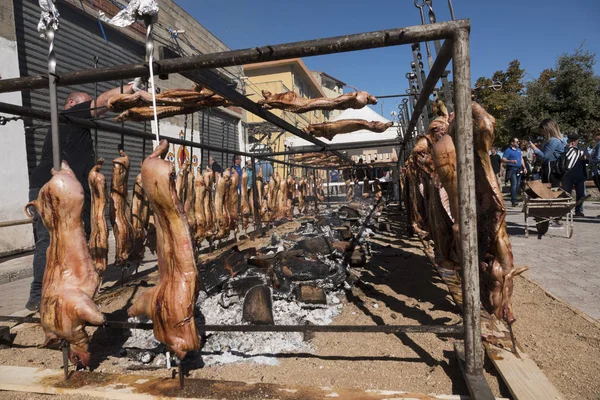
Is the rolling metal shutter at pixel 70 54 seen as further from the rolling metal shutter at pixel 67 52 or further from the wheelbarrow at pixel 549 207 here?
the wheelbarrow at pixel 549 207

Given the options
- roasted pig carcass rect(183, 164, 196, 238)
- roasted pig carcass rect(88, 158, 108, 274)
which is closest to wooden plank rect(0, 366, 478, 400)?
roasted pig carcass rect(88, 158, 108, 274)

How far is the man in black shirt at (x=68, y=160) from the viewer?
12.8 ft

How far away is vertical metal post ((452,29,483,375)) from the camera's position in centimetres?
184

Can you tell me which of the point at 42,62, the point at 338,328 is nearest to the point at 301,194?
the point at 42,62

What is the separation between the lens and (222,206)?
20.0ft

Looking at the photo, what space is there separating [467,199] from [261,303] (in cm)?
216

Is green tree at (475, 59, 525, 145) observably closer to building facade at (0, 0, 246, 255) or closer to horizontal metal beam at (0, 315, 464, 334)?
building facade at (0, 0, 246, 255)

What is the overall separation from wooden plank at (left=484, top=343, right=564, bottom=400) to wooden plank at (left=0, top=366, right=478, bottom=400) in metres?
0.32

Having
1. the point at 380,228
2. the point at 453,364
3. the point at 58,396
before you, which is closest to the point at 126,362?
the point at 58,396

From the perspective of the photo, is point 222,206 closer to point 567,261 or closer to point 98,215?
point 98,215

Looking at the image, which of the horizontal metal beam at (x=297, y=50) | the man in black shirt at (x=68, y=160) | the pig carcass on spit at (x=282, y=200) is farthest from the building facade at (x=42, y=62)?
the horizontal metal beam at (x=297, y=50)

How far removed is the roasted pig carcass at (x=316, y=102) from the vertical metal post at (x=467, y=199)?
1.47 metres

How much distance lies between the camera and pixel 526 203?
6988mm

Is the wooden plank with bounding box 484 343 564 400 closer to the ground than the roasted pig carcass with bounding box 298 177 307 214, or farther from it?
closer to the ground
